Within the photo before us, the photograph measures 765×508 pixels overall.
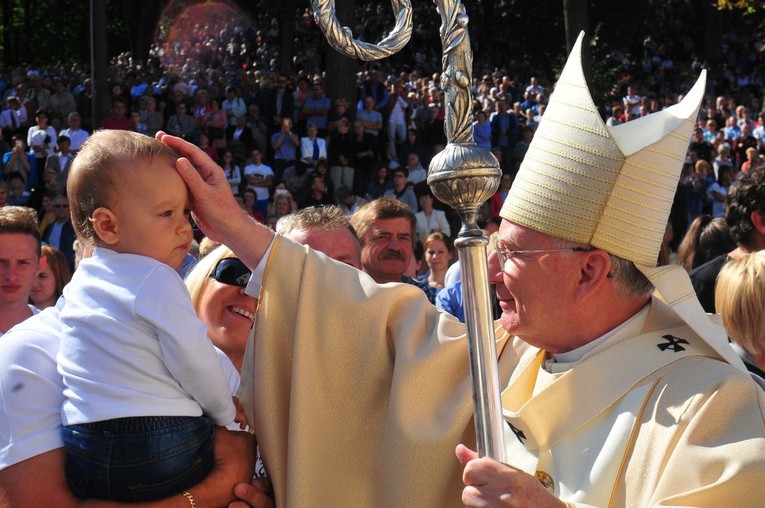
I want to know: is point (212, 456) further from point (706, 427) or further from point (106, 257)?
point (706, 427)

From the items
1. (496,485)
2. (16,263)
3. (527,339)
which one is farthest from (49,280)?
(496,485)

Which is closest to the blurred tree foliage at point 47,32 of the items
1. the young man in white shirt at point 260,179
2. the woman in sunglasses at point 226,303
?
the young man in white shirt at point 260,179

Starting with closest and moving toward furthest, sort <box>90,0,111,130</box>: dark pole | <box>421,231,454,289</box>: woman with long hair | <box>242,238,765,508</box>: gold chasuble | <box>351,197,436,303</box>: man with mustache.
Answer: <box>242,238,765,508</box>: gold chasuble, <box>351,197,436,303</box>: man with mustache, <box>421,231,454,289</box>: woman with long hair, <box>90,0,111,130</box>: dark pole

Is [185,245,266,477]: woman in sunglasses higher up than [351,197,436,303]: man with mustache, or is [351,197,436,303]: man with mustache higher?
[185,245,266,477]: woman in sunglasses

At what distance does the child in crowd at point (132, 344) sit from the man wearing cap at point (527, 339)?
16cm

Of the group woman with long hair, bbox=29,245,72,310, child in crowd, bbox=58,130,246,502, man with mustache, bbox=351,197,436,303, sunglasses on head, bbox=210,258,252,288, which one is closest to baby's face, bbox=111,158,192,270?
child in crowd, bbox=58,130,246,502

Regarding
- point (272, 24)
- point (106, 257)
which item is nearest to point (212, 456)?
point (106, 257)

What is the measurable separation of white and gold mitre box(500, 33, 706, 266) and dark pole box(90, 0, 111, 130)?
50.3 ft

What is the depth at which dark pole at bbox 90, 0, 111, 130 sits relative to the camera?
17422 mm

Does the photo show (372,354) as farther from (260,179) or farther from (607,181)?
(260,179)

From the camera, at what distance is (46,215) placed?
13016 millimetres

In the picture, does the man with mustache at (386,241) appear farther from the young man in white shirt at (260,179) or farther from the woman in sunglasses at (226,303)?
the young man in white shirt at (260,179)

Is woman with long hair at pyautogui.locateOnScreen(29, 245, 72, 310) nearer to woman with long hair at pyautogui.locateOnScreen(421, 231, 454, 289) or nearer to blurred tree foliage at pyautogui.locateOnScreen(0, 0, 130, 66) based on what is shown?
woman with long hair at pyautogui.locateOnScreen(421, 231, 454, 289)

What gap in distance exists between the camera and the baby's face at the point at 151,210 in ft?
8.62
